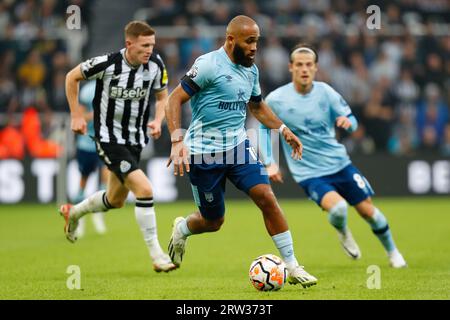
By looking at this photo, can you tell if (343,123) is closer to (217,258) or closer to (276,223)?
(276,223)

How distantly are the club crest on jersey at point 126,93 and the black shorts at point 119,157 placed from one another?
0.50m

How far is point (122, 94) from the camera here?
9.29 meters

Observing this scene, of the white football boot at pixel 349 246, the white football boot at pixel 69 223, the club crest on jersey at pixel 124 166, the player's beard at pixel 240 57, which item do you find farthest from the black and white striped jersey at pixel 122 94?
the white football boot at pixel 349 246

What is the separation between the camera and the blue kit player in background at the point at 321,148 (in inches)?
389

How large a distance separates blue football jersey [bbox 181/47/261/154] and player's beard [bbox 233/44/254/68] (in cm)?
5

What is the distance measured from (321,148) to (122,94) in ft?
7.65

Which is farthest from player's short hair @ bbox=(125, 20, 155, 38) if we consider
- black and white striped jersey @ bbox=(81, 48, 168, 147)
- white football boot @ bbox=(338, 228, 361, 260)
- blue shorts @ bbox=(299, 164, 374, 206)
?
white football boot @ bbox=(338, 228, 361, 260)

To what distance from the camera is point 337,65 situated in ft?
65.9

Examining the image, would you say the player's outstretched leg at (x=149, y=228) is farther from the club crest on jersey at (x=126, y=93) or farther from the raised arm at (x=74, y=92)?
the club crest on jersey at (x=126, y=93)

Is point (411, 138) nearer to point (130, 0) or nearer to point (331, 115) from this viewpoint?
point (130, 0)

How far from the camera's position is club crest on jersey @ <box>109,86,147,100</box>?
9.27 metres

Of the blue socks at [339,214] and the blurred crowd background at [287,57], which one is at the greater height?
the blurred crowd background at [287,57]

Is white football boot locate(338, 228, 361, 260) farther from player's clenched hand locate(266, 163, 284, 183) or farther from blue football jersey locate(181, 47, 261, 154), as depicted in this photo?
blue football jersey locate(181, 47, 261, 154)
